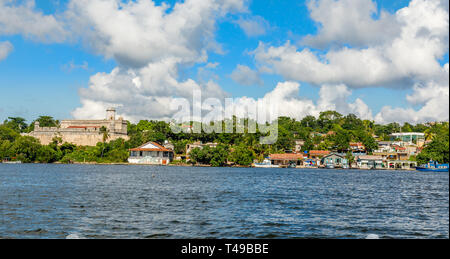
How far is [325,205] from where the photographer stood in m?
21.3

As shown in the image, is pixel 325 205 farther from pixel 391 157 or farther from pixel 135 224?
pixel 391 157

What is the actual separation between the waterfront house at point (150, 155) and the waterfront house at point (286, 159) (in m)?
22.7

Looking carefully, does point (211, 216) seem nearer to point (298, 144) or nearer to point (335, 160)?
point (335, 160)

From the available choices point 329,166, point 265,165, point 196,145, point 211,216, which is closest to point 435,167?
point 329,166

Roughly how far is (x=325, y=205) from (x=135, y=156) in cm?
6901

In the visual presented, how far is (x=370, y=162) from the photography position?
87062 millimetres

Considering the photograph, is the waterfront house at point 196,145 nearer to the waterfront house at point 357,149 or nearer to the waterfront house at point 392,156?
the waterfront house at point 357,149

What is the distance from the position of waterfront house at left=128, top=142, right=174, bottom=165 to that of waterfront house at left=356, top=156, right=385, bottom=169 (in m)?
41.9

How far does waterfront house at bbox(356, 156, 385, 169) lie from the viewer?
86688 mm

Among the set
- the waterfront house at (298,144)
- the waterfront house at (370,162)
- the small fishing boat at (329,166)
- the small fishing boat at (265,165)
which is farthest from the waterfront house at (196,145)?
the waterfront house at (370,162)

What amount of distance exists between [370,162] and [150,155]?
4763cm

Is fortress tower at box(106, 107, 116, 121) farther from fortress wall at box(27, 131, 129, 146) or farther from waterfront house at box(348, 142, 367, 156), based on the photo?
waterfront house at box(348, 142, 367, 156)

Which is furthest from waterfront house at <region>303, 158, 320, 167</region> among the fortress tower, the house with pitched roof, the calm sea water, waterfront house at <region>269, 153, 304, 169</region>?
the calm sea water
